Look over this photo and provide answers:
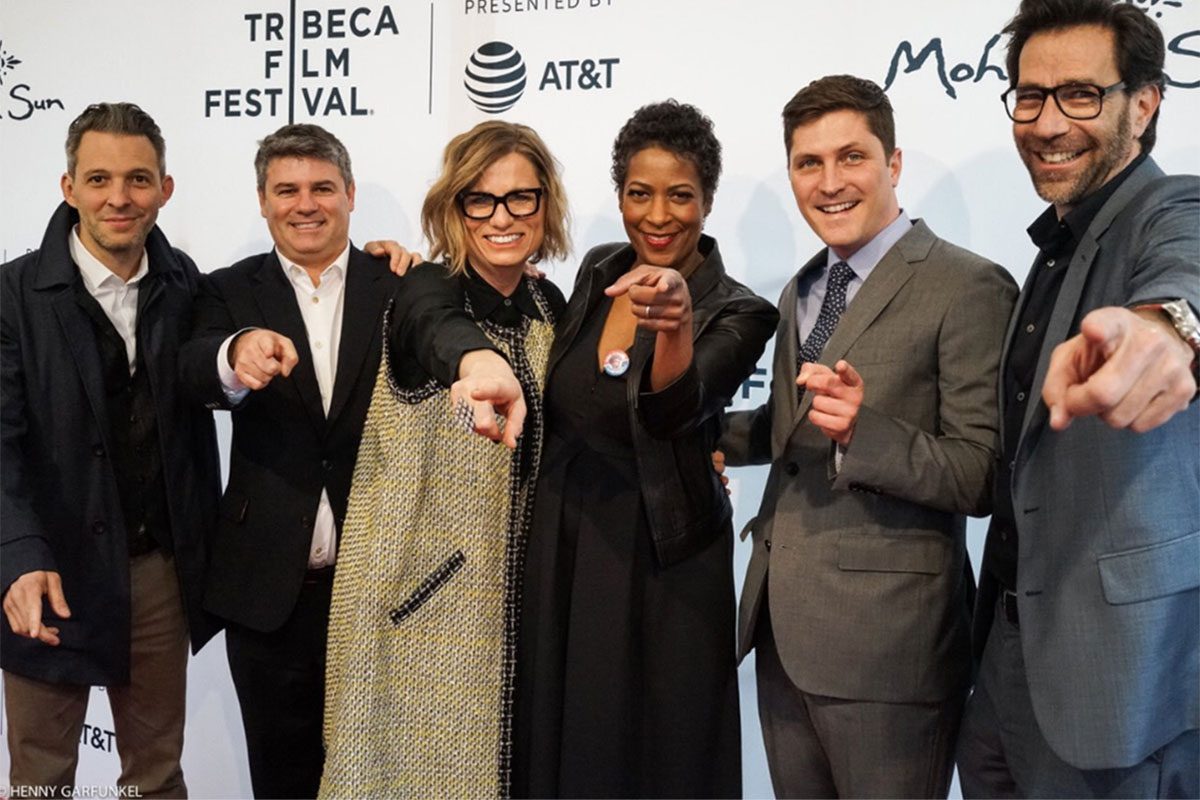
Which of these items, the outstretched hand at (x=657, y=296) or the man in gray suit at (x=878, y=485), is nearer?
the outstretched hand at (x=657, y=296)

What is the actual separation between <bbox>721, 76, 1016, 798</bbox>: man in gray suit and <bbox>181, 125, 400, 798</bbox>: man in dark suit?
0.92 meters

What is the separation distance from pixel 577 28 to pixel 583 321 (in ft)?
4.34

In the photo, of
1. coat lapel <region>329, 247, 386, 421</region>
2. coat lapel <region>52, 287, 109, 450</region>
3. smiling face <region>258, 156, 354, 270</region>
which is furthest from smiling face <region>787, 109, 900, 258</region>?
coat lapel <region>52, 287, 109, 450</region>

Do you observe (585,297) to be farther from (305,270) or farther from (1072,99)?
(1072,99)

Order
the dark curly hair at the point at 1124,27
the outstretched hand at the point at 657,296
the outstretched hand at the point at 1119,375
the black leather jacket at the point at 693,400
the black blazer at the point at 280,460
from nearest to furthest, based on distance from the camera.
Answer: the outstretched hand at the point at 1119,375
the outstretched hand at the point at 657,296
the dark curly hair at the point at 1124,27
the black leather jacket at the point at 693,400
the black blazer at the point at 280,460

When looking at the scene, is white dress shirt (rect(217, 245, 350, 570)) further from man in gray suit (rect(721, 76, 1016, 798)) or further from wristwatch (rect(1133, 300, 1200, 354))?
wristwatch (rect(1133, 300, 1200, 354))

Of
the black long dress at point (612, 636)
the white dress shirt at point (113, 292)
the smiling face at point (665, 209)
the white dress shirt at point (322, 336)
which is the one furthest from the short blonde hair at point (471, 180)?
the white dress shirt at point (113, 292)

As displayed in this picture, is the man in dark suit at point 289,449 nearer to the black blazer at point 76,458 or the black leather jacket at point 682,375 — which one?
the black blazer at point 76,458

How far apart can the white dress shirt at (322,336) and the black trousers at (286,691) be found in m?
0.10

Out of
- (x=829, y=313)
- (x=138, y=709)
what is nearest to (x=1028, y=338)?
(x=829, y=313)

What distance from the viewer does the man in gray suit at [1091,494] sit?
1.69 m

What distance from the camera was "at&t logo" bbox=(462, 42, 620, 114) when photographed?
321 cm

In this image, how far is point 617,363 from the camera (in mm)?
2086

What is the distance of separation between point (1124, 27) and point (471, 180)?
1.13 metres
